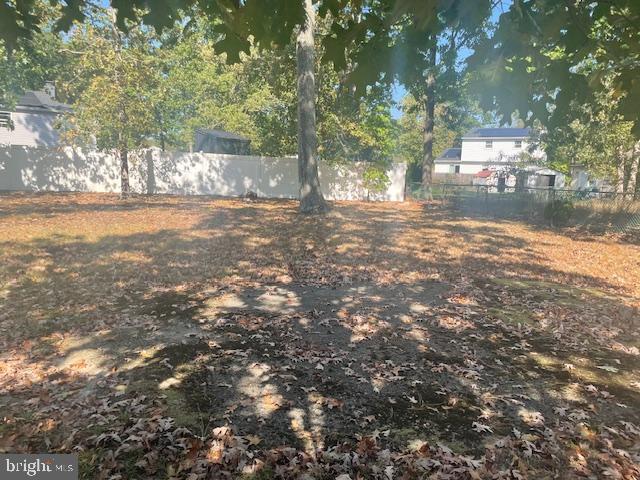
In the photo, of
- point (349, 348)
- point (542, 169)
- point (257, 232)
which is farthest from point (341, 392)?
point (542, 169)

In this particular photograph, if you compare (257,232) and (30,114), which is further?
(30,114)

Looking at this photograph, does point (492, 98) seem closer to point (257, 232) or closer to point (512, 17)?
point (512, 17)

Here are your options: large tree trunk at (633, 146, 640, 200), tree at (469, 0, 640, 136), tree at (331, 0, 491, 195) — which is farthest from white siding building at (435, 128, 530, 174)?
tree at (331, 0, 491, 195)

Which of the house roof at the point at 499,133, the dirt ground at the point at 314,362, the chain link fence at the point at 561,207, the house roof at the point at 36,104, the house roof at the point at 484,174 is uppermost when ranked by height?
the house roof at the point at 499,133

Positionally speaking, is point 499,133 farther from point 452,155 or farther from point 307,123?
point 307,123

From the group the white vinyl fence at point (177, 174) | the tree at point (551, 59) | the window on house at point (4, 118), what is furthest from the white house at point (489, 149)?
the tree at point (551, 59)

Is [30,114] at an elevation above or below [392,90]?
above

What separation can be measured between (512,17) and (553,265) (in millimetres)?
8731

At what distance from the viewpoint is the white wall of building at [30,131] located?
30203mm

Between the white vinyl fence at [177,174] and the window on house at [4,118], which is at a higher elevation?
the window on house at [4,118]

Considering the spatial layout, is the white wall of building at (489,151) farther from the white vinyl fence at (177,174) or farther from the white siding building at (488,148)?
the white vinyl fence at (177,174)

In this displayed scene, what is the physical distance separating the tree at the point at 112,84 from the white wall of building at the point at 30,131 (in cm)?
1392

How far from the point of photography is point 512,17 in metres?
3.03

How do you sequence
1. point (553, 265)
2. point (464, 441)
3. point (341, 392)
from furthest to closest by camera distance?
point (553, 265) → point (341, 392) → point (464, 441)
